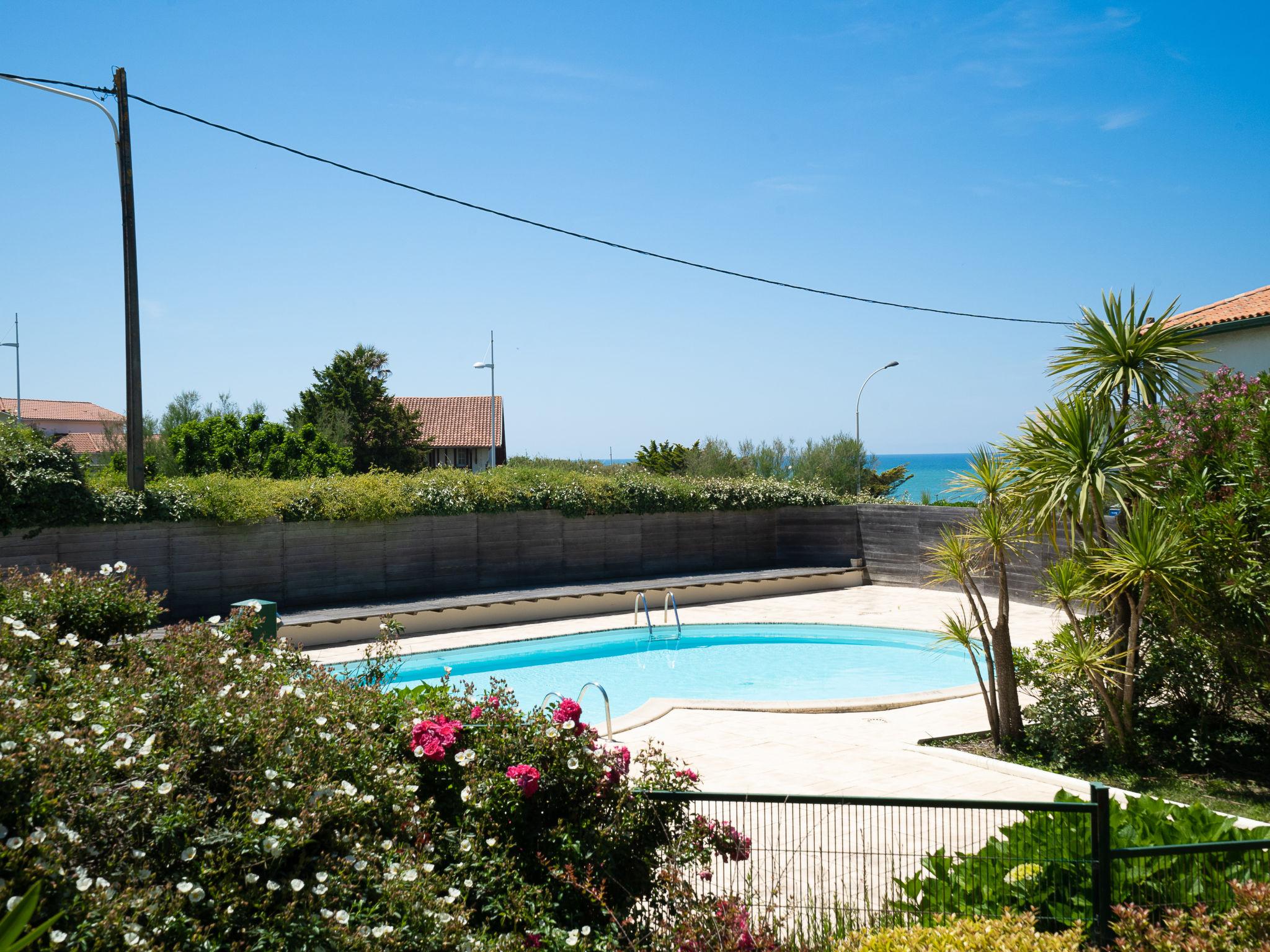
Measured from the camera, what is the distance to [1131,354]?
8.16 m

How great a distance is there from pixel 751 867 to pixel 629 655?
426 inches

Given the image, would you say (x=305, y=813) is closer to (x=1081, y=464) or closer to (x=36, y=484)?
(x=1081, y=464)

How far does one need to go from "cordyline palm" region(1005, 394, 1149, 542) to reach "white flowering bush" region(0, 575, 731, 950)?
16.9ft

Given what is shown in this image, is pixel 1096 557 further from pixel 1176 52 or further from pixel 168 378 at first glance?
pixel 168 378

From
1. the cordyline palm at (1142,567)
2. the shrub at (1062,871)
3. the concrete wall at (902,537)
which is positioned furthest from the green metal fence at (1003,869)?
the concrete wall at (902,537)

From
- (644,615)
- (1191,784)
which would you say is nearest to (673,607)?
(644,615)

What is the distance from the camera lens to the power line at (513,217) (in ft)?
40.3

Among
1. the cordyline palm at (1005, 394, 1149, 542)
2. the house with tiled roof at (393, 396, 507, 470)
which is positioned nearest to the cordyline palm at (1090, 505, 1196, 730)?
the cordyline palm at (1005, 394, 1149, 542)

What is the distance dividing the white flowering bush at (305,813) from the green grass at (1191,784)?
4.61 m

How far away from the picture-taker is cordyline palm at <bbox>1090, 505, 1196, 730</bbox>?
6.74 m

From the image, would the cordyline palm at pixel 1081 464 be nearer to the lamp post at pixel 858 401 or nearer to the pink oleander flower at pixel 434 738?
the pink oleander flower at pixel 434 738

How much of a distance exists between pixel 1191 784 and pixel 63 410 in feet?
231

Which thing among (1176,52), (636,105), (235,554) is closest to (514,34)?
(636,105)

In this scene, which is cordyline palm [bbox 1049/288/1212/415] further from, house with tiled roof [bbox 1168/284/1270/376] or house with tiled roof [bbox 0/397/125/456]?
house with tiled roof [bbox 0/397/125/456]
